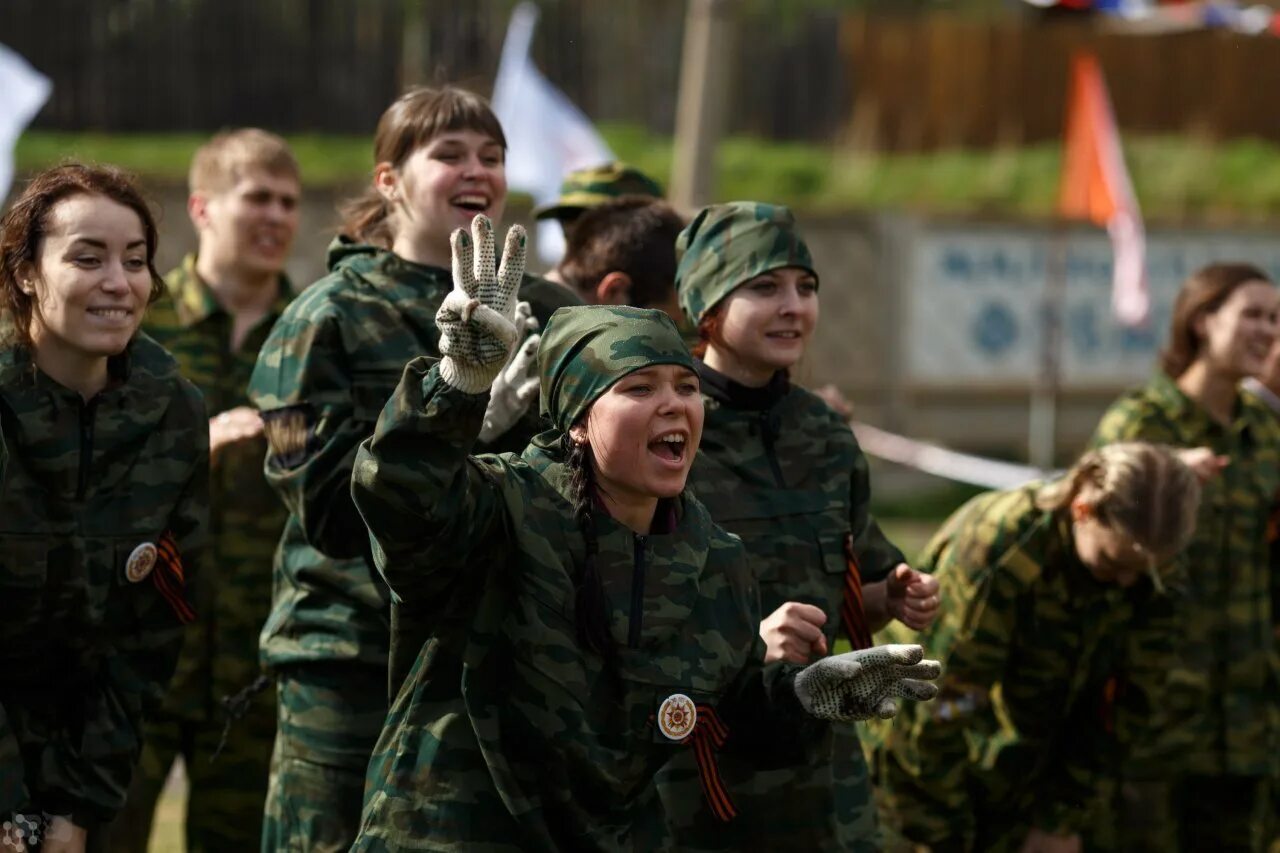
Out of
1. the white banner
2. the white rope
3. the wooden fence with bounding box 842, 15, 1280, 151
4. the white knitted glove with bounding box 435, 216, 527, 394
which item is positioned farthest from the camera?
the wooden fence with bounding box 842, 15, 1280, 151

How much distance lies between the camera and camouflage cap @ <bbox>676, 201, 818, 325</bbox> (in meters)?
4.88

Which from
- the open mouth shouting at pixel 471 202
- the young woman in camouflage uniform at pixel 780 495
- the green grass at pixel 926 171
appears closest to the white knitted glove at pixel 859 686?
the young woman in camouflage uniform at pixel 780 495

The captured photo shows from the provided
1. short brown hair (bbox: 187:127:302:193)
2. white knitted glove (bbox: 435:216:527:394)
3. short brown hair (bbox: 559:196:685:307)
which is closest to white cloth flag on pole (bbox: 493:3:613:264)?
short brown hair (bbox: 187:127:302:193)

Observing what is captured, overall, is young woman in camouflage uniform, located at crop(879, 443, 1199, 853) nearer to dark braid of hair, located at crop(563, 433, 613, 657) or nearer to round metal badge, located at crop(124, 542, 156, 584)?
dark braid of hair, located at crop(563, 433, 613, 657)

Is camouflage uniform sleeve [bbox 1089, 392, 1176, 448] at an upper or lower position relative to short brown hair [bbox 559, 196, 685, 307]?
lower

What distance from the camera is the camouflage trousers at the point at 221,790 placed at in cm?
588

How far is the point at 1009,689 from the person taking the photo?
5.91m

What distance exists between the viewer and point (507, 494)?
381 centimetres

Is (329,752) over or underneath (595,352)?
underneath

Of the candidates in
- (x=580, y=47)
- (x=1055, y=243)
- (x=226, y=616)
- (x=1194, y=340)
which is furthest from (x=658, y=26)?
(x=226, y=616)

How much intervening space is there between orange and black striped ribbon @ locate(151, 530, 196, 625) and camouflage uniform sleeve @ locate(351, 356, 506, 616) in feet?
3.75

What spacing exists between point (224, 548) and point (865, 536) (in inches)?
82.7

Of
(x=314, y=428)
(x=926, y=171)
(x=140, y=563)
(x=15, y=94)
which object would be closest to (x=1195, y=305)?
(x=314, y=428)

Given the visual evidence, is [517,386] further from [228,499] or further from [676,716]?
[228,499]
